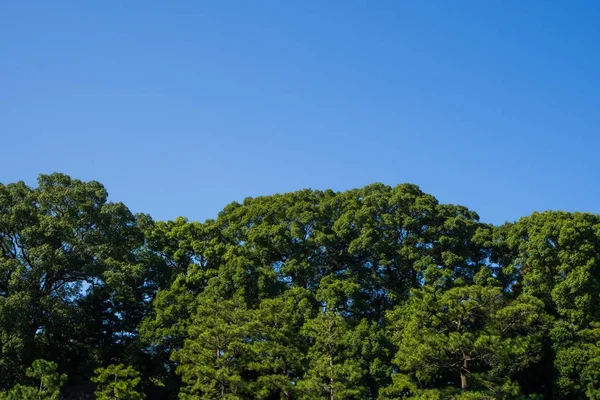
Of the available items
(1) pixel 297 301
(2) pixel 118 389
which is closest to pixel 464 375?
(1) pixel 297 301

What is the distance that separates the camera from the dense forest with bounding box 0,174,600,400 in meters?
19.6

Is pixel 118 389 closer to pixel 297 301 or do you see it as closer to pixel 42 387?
pixel 42 387

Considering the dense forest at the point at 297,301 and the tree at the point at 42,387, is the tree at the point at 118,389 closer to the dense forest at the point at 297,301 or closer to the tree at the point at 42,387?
the dense forest at the point at 297,301

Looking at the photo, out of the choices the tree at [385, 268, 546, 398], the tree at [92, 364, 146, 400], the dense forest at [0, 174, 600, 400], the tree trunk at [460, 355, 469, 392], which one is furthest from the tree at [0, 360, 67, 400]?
the tree trunk at [460, 355, 469, 392]

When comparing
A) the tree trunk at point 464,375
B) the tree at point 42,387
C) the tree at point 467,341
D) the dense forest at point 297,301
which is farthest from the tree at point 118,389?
the tree trunk at point 464,375

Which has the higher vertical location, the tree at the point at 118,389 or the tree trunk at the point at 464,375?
the tree trunk at the point at 464,375

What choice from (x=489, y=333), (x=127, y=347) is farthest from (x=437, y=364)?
(x=127, y=347)

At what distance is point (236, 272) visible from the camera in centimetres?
2291

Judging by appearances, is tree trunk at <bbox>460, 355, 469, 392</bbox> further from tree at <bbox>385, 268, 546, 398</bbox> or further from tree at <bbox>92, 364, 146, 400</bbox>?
tree at <bbox>92, 364, 146, 400</bbox>

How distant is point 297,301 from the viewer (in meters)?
22.7

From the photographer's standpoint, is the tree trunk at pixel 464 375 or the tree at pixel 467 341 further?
the tree trunk at pixel 464 375

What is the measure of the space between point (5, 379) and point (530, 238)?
17.5 meters

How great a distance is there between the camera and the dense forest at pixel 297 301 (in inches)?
771

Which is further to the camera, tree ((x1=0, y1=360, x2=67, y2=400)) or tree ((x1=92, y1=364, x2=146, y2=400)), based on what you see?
tree ((x1=92, y1=364, x2=146, y2=400))
